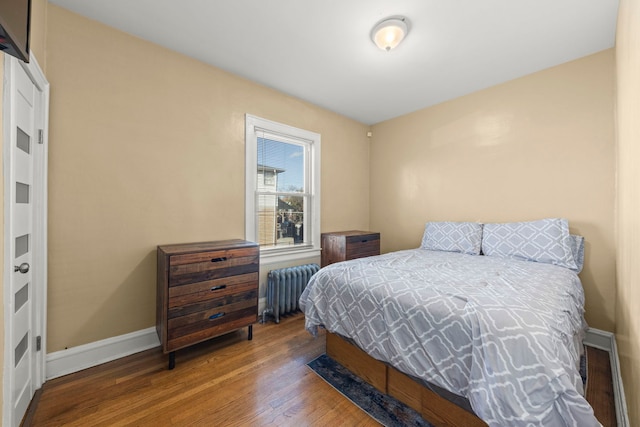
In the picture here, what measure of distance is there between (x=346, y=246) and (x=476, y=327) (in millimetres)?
2031

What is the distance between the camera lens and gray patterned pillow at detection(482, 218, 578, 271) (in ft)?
7.07

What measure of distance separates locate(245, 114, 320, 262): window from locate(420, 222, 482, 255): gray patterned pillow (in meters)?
1.41

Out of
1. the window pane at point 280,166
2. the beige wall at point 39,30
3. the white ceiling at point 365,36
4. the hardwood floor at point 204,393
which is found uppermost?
the white ceiling at point 365,36

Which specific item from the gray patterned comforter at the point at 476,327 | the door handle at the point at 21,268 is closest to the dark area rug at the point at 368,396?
the gray patterned comforter at the point at 476,327

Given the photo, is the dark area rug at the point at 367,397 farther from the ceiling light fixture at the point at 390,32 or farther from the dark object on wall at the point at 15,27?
the ceiling light fixture at the point at 390,32

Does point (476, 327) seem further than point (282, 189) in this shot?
No

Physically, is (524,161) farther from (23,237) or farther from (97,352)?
(97,352)

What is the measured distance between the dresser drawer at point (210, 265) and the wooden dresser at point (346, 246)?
3.96 ft

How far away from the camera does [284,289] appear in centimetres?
278

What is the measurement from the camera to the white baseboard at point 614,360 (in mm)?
1393

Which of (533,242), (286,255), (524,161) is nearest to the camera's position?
(533,242)

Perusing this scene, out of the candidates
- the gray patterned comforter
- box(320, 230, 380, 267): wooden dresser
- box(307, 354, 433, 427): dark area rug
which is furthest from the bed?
box(320, 230, 380, 267): wooden dresser

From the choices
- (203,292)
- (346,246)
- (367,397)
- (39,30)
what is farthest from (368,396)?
(39,30)

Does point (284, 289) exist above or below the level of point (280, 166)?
below
